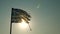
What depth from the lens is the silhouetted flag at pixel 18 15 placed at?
1756 mm

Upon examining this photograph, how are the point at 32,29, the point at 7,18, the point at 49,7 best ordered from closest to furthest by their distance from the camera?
the point at 7,18 < the point at 32,29 < the point at 49,7

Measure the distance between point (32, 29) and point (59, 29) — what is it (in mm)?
600

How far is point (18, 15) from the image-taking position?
1.79 metres

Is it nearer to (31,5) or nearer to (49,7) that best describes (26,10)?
(31,5)

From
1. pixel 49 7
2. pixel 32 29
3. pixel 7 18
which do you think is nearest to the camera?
pixel 7 18

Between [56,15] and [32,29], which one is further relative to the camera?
[56,15]

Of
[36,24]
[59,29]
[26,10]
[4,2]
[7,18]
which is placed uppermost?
[4,2]

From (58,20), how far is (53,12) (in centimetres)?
20

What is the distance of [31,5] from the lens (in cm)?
188

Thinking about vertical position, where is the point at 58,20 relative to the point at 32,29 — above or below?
above

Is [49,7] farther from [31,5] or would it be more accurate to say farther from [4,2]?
[4,2]

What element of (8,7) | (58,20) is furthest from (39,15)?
(8,7)

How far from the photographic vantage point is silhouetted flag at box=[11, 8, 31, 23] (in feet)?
5.76

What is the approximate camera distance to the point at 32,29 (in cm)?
184
